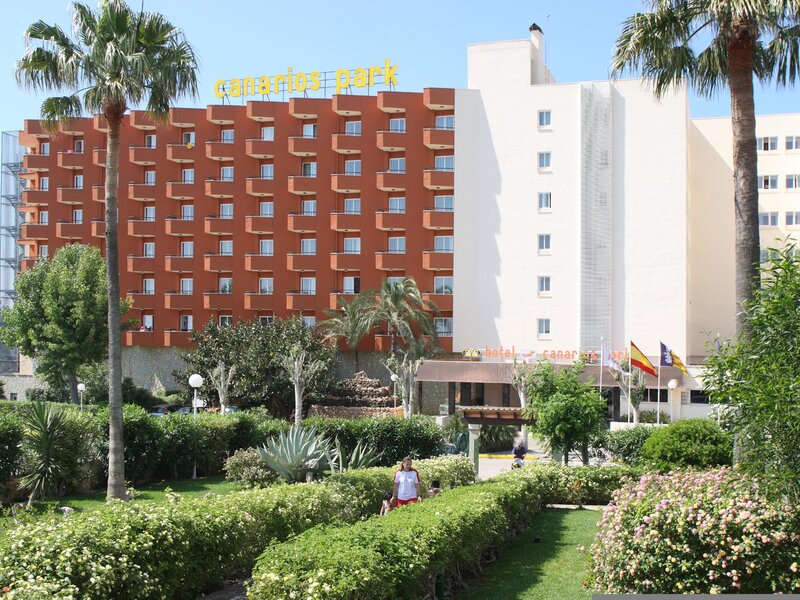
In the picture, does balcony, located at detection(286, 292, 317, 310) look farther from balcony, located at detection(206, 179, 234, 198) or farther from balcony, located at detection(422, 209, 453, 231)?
balcony, located at detection(422, 209, 453, 231)

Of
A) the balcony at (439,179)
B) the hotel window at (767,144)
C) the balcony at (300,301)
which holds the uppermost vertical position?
the hotel window at (767,144)

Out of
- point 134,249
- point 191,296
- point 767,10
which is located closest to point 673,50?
point 767,10

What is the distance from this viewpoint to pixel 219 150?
60.5m

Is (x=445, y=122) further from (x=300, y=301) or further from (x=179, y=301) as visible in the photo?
(x=179, y=301)

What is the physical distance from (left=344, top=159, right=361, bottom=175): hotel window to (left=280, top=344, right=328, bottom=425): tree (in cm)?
1368

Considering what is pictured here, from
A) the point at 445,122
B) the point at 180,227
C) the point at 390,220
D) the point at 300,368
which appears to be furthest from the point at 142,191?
the point at 445,122

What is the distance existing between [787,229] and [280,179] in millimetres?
Result: 33587

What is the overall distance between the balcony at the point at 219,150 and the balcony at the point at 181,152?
5.73 ft

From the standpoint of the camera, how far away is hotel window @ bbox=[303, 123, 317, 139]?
59.4 meters

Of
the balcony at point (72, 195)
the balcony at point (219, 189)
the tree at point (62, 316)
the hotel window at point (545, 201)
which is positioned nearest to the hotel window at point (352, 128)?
the balcony at point (219, 189)

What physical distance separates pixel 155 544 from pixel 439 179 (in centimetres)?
4747

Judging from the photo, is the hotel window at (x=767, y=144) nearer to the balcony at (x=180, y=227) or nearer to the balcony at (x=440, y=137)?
the balcony at (x=440, y=137)

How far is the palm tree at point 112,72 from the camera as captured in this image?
21.1 m

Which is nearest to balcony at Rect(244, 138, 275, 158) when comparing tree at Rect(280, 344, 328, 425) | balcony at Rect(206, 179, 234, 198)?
balcony at Rect(206, 179, 234, 198)
